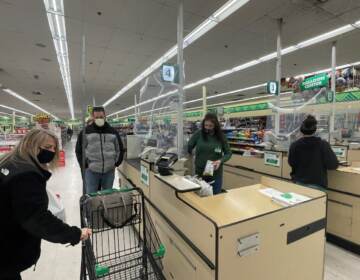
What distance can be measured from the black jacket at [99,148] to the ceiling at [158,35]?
2.73 ft

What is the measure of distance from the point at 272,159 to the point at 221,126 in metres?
1.17

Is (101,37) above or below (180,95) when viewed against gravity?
above

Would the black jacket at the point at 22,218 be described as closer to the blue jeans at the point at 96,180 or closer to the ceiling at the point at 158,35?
the blue jeans at the point at 96,180

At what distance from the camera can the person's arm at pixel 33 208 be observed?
1.01m

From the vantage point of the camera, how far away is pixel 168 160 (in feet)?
6.14

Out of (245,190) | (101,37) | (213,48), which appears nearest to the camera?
(245,190)

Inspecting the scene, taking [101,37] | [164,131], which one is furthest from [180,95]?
[101,37]

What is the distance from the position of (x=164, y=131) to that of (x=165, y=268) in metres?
2.37

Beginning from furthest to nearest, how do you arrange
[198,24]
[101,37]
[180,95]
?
1. [101,37]
2. [198,24]
3. [180,95]

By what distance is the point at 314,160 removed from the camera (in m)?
2.34

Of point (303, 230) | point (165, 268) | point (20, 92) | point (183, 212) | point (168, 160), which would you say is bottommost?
point (165, 268)

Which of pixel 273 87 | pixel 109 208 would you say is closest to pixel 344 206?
pixel 109 208

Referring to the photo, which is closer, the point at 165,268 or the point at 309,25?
the point at 165,268

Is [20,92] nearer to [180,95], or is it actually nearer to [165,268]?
[180,95]
